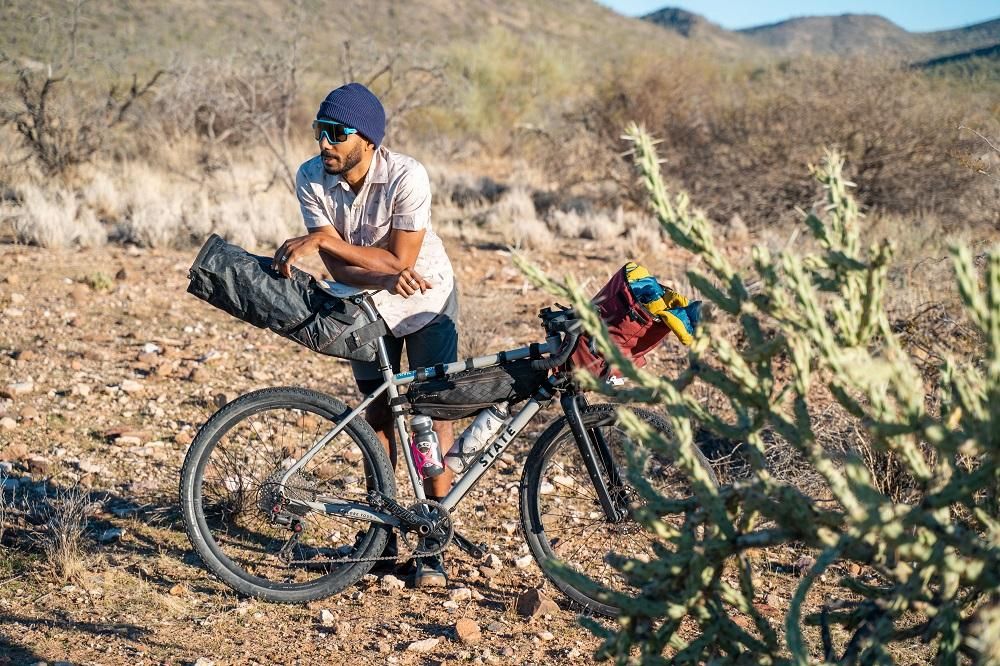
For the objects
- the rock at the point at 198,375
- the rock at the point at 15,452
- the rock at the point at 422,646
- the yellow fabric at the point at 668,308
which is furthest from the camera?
the rock at the point at 198,375

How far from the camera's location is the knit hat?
12.0ft

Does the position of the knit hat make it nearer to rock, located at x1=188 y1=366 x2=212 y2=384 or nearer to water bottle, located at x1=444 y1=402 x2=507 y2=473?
water bottle, located at x1=444 y1=402 x2=507 y2=473

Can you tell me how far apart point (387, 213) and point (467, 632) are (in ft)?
5.34

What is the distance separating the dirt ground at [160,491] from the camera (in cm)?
352

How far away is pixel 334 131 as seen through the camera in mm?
3709

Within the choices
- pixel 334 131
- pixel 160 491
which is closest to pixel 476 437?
pixel 334 131

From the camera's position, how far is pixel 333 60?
33.4 meters

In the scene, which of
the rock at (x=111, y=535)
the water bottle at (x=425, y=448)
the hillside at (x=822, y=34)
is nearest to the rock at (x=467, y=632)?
the water bottle at (x=425, y=448)

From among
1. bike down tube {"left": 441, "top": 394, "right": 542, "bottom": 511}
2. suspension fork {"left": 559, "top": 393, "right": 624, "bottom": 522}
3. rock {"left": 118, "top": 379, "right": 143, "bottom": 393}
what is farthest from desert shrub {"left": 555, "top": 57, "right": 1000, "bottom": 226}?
bike down tube {"left": 441, "top": 394, "right": 542, "bottom": 511}

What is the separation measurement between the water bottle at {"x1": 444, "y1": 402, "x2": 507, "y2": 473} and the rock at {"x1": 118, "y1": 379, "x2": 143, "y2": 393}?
2915 mm

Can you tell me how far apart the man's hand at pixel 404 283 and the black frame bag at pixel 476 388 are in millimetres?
356

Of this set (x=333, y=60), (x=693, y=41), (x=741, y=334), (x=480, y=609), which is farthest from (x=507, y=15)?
(x=480, y=609)

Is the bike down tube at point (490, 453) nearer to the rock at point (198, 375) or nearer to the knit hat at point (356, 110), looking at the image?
the knit hat at point (356, 110)

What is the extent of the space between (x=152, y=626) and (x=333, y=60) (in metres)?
31.9
